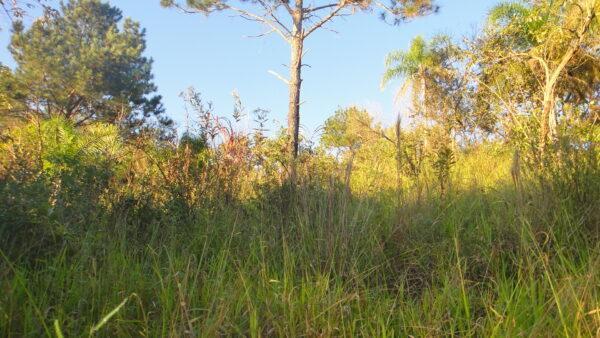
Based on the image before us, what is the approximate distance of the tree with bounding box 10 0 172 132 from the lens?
19062mm

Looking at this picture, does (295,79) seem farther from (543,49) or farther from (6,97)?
(6,97)

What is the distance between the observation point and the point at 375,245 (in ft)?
8.99

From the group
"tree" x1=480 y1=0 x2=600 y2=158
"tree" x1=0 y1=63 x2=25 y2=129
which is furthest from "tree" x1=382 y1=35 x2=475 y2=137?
"tree" x1=0 y1=63 x2=25 y2=129

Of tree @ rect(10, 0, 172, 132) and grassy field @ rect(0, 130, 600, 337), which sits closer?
grassy field @ rect(0, 130, 600, 337)

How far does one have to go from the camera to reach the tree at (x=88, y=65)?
19062 mm

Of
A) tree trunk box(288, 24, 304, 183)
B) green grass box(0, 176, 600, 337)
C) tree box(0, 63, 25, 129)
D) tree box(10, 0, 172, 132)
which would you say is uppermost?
tree box(10, 0, 172, 132)

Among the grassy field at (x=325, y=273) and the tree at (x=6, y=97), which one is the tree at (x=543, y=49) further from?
the tree at (x=6, y=97)

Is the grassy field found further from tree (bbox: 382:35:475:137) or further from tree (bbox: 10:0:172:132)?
tree (bbox: 10:0:172:132)

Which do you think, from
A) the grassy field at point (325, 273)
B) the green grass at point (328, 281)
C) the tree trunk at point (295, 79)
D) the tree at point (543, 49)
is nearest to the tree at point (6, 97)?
the grassy field at point (325, 273)

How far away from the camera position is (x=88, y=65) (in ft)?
70.8

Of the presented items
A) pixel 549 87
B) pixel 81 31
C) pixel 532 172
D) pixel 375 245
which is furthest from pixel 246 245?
pixel 81 31

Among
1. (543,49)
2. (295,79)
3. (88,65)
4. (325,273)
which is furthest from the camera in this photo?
(88,65)

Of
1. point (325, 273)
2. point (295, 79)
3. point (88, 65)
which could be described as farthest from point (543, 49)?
point (88, 65)

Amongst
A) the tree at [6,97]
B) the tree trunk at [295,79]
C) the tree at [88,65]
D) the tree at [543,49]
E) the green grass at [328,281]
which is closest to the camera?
the green grass at [328,281]
